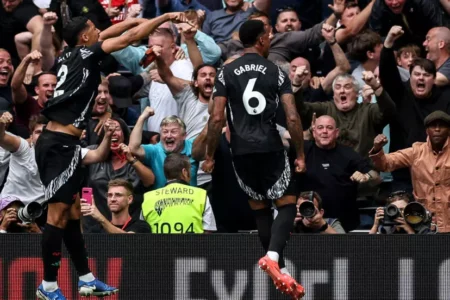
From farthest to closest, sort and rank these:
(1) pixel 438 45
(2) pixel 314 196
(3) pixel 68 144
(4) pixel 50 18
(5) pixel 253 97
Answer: (4) pixel 50 18, (1) pixel 438 45, (2) pixel 314 196, (3) pixel 68 144, (5) pixel 253 97

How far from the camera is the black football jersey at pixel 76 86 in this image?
39.3ft

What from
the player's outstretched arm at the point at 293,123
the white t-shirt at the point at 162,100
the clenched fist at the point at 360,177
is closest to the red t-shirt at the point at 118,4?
the white t-shirt at the point at 162,100

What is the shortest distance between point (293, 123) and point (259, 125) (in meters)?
0.32

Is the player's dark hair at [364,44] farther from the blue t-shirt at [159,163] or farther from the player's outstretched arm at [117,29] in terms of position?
the player's outstretched arm at [117,29]

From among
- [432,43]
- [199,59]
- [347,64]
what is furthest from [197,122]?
[432,43]

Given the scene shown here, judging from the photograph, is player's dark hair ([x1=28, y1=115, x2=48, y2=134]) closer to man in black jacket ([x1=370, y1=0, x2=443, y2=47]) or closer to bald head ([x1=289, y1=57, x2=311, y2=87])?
bald head ([x1=289, y1=57, x2=311, y2=87])

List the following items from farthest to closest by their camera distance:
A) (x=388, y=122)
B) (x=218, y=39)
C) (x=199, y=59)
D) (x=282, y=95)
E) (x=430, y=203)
→ (x=218, y=39) < (x=199, y=59) < (x=388, y=122) < (x=430, y=203) < (x=282, y=95)

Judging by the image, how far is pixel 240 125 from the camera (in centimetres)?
1204

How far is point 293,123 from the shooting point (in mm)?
11891

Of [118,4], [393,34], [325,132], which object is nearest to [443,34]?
[393,34]

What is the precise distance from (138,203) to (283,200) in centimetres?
291

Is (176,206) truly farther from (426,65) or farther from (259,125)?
(426,65)

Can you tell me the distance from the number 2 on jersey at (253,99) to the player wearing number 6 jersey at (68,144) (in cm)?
83

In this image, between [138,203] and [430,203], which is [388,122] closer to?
[430,203]
